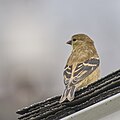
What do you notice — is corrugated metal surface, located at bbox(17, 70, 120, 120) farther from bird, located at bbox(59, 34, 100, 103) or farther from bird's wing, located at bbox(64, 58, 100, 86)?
bird's wing, located at bbox(64, 58, 100, 86)

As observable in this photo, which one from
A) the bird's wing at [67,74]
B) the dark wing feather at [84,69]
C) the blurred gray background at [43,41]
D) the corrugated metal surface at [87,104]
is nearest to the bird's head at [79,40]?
the dark wing feather at [84,69]

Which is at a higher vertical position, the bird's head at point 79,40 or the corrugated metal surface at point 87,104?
the bird's head at point 79,40

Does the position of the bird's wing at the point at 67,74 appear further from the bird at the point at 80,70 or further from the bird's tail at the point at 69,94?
the bird's tail at the point at 69,94

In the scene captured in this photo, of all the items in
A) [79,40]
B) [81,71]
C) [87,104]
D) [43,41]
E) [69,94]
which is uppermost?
[43,41]

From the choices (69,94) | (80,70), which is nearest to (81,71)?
(80,70)

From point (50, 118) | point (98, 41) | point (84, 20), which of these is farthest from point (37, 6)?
point (50, 118)

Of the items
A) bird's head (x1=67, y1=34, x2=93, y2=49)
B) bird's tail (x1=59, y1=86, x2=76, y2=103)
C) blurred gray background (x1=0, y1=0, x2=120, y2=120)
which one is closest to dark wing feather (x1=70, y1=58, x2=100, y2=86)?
bird's tail (x1=59, y1=86, x2=76, y2=103)

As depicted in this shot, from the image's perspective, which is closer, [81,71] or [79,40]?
[81,71]

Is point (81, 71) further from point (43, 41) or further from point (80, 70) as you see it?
point (43, 41)
